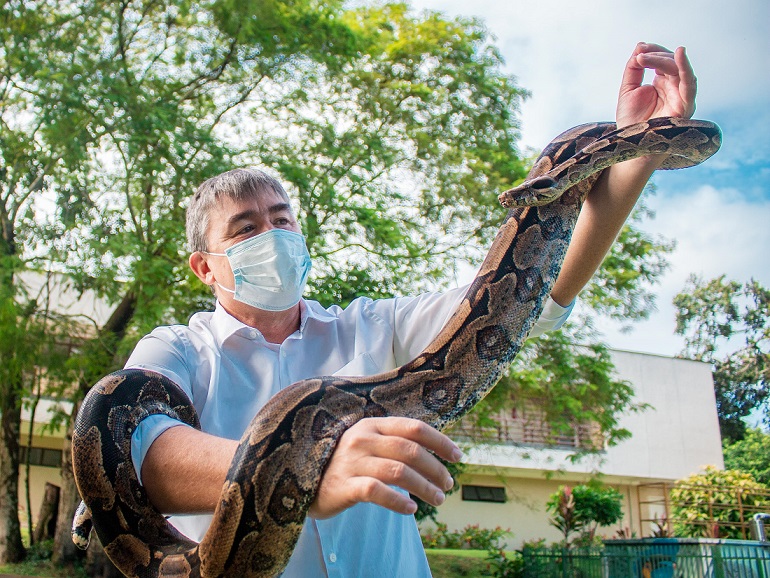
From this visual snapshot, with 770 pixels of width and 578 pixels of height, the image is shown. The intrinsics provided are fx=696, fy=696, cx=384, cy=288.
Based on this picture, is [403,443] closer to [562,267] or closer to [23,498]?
[562,267]

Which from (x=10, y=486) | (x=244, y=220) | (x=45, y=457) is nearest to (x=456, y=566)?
(x=10, y=486)

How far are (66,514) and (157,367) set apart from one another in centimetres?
1370

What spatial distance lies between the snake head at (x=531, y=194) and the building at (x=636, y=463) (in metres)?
22.7

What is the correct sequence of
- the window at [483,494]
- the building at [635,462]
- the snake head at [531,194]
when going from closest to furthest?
the snake head at [531,194], the building at [635,462], the window at [483,494]

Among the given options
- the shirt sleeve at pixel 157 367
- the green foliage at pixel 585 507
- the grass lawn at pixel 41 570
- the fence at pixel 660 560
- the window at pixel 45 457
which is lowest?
the grass lawn at pixel 41 570

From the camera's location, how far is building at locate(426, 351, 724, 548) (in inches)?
1016

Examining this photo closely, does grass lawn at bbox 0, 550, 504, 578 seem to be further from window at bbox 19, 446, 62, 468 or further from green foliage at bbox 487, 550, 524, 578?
window at bbox 19, 446, 62, 468

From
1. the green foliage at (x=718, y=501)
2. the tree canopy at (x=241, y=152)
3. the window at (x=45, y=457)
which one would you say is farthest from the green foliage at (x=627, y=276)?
the window at (x=45, y=457)

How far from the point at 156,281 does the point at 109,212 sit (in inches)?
78.5

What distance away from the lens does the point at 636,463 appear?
27531mm

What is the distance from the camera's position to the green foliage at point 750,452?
3291 centimetres

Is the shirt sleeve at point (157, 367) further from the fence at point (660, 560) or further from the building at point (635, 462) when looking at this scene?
the building at point (635, 462)

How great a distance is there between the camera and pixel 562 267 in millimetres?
2797

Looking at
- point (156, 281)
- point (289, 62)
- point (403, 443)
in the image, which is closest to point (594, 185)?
point (403, 443)
